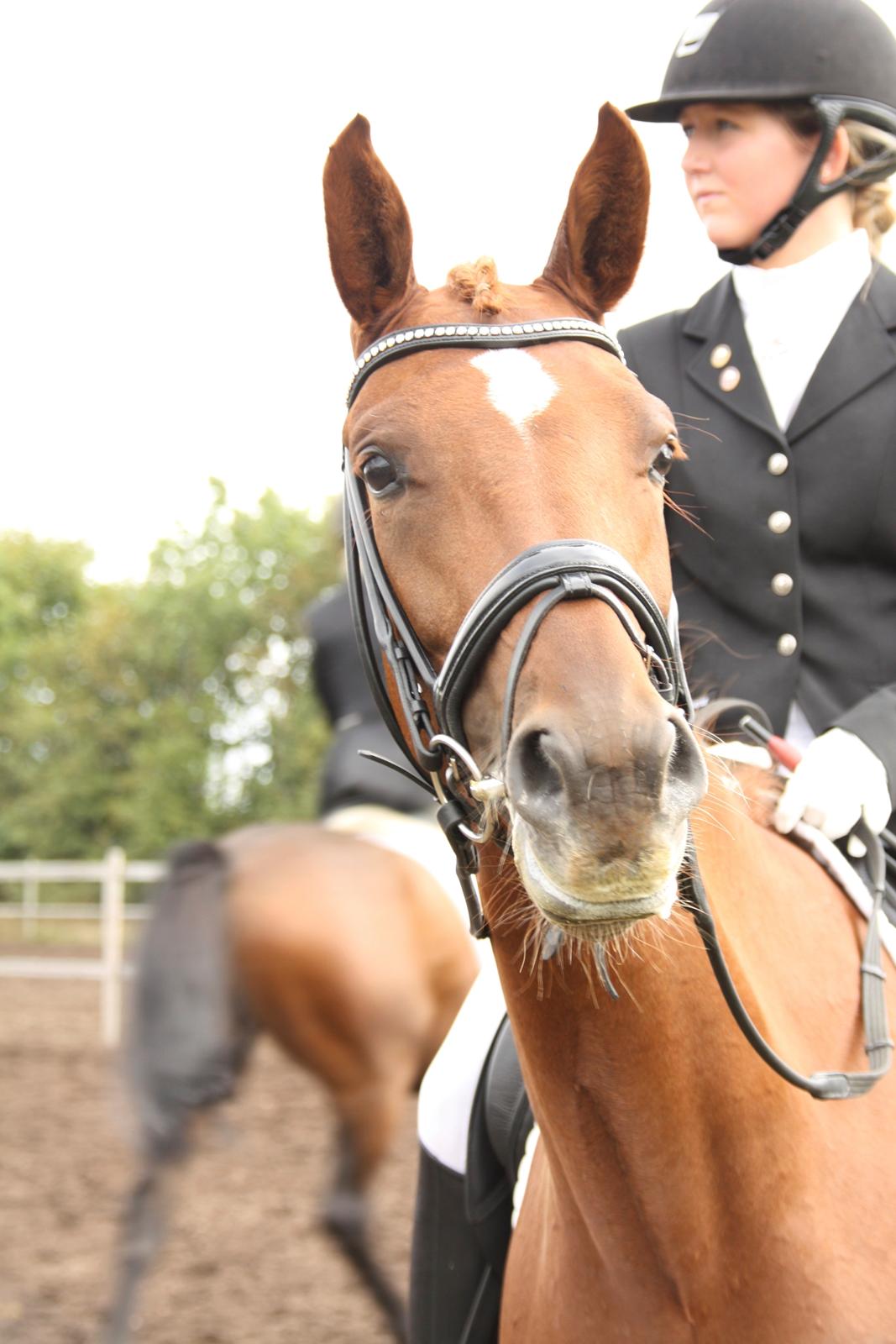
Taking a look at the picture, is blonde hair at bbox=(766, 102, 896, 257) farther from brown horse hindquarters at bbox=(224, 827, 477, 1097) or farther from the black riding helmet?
brown horse hindquarters at bbox=(224, 827, 477, 1097)

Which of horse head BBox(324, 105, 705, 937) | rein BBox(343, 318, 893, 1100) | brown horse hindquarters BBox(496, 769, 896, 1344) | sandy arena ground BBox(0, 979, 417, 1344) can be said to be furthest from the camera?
sandy arena ground BBox(0, 979, 417, 1344)

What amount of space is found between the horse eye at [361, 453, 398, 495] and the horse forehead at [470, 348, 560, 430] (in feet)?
0.61

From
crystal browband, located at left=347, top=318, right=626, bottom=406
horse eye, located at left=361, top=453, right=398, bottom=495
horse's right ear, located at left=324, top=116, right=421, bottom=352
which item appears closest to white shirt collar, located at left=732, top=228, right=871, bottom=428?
crystal browband, located at left=347, top=318, right=626, bottom=406

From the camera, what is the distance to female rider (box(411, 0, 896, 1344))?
269 cm

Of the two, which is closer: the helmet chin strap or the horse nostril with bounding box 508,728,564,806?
the horse nostril with bounding box 508,728,564,806

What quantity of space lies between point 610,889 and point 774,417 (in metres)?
1.36

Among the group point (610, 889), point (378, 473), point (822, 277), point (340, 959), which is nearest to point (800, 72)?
point (822, 277)

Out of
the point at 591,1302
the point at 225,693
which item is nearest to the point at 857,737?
the point at 591,1302

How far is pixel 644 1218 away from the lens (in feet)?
6.69

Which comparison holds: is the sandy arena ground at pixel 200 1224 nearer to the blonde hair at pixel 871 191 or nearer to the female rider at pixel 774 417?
the female rider at pixel 774 417

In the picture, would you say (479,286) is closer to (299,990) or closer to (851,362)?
(851,362)

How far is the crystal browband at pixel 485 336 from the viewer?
2.13 meters

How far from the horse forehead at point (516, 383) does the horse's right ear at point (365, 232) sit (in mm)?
322

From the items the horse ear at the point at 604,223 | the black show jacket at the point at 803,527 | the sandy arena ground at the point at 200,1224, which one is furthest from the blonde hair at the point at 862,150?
the sandy arena ground at the point at 200,1224
